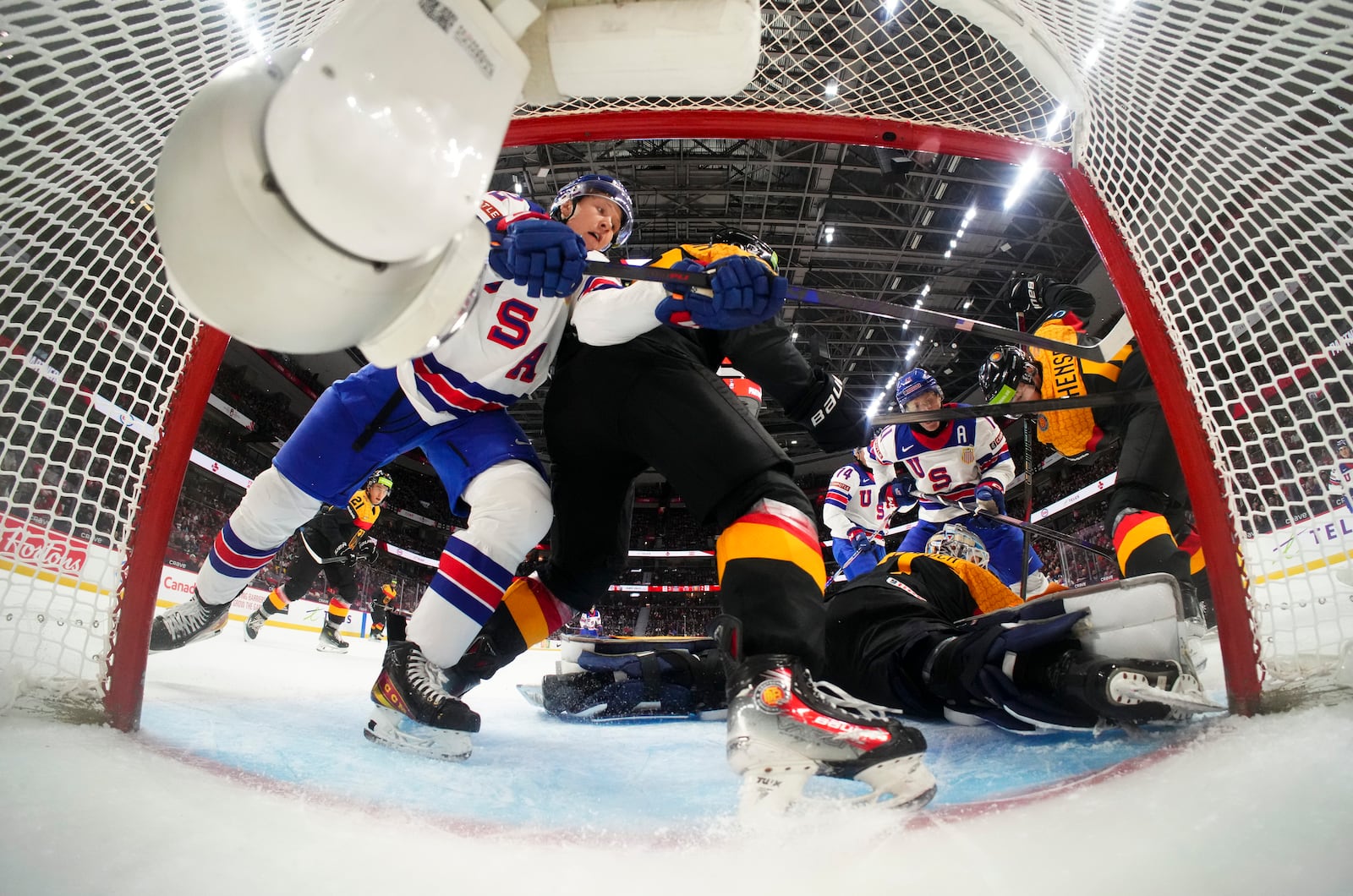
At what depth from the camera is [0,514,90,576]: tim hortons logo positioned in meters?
1.12

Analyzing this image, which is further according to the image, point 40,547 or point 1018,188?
point 1018,188

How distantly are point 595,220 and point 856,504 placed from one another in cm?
327

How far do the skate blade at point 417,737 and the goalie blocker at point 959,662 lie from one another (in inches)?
31.4

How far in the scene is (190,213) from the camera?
1.70ft

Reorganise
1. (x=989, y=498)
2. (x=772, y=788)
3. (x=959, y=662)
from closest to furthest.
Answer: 1. (x=772, y=788)
2. (x=959, y=662)
3. (x=989, y=498)

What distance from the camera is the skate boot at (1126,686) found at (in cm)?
102

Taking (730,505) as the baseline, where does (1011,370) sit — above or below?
above

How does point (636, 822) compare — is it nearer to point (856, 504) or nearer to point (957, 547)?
point (957, 547)

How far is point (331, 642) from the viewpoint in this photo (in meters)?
5.02

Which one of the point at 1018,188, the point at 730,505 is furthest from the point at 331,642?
the point at 1018,188

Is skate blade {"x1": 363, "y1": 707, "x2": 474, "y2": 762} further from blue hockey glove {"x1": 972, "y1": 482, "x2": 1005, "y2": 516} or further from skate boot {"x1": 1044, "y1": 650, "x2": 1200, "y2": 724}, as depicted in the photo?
blue hockey glove {"x1": 972, "y1": 482, "x2": 1005, "y2": 516}

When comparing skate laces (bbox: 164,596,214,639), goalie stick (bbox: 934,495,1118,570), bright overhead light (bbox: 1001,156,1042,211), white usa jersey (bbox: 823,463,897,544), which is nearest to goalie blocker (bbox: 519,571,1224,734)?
skate laces (bbox: 164,596,214,639)

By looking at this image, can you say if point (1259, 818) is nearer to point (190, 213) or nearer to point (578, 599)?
point (190, 213)

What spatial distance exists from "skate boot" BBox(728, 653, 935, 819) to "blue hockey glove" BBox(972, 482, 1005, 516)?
109 inches
